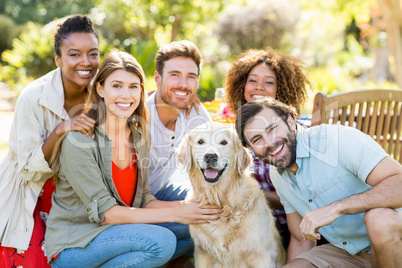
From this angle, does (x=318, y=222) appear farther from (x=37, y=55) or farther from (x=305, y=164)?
(x=37, y=55)

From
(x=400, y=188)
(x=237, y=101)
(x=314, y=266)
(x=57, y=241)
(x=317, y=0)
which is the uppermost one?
(x=317, y=0)

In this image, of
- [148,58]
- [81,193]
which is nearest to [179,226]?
[81,193]

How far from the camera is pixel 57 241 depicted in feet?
9.35

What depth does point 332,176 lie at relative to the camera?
2.81 meters

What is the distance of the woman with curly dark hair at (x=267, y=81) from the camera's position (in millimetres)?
3764

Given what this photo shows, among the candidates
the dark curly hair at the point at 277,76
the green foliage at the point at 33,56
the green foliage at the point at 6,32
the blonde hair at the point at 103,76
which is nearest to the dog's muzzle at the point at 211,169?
the blonde hair at the point at 103,76

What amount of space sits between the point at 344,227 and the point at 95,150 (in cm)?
184

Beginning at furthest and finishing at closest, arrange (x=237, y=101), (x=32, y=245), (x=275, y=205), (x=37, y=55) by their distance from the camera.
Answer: (x=37, y=55) < (x=237, y=101) < (x=275, y=205) < (x=32, y=245)

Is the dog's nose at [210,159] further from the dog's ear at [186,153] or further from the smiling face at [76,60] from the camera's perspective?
the smiling face at [76,60]

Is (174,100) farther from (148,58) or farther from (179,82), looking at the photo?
(148,58)

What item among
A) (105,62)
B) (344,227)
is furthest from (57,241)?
(344,227)

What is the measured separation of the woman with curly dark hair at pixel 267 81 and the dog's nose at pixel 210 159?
0.74 meters

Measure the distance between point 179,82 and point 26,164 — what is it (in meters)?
1.63

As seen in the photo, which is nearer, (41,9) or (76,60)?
(76,60)
